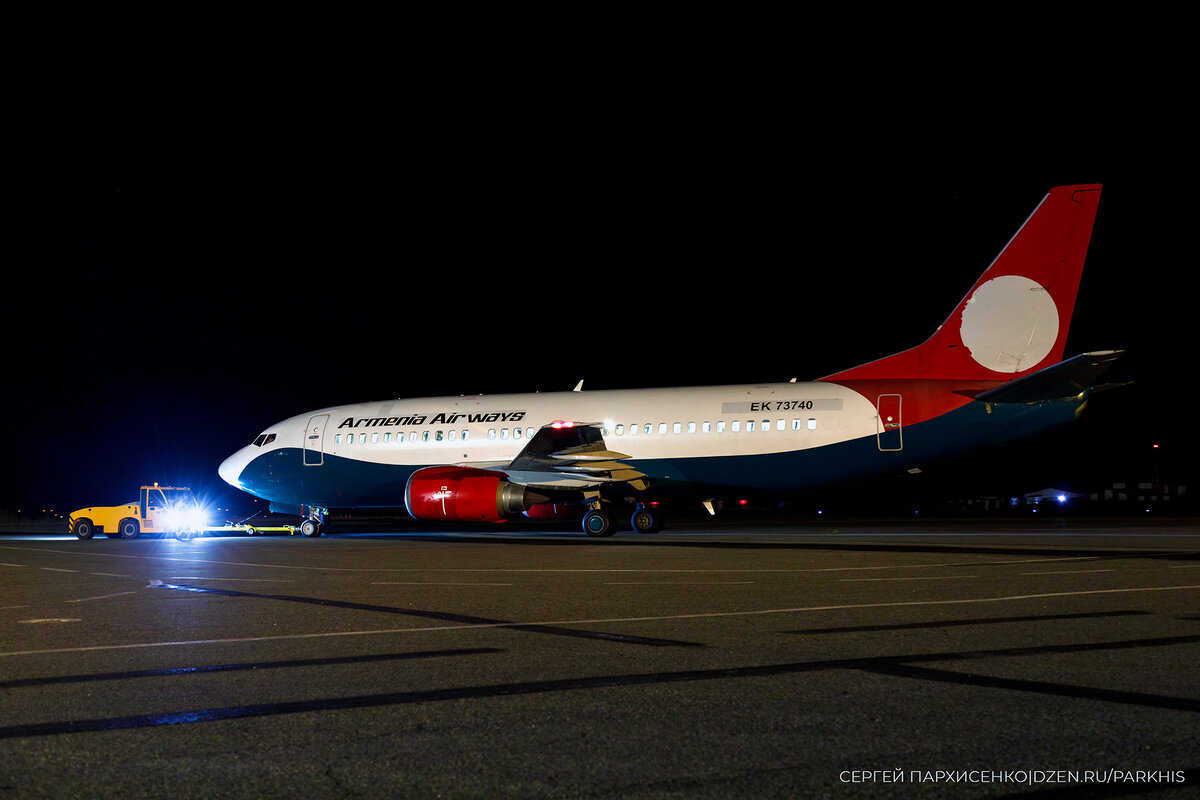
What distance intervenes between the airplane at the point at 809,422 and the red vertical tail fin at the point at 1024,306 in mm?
31

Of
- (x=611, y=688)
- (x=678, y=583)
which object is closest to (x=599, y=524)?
(x=678, y=583)

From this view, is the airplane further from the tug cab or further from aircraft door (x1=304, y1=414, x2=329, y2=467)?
the tug cab

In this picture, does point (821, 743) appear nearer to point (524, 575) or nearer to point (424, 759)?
point (424, 759)

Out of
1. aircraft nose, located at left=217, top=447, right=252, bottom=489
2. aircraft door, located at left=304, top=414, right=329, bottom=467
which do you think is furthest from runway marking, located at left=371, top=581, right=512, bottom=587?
aircraft nose, located at left=217, top=447, right=252, bottom=489

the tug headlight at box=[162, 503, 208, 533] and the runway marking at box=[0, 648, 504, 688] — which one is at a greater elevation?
the tug headlight at box=[162, 503, 208, 533]

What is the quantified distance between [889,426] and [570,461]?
8.23m

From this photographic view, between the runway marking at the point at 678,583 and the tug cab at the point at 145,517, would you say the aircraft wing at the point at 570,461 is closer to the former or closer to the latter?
the tug cab at the point at 145,517

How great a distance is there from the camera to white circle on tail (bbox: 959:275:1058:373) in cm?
2625

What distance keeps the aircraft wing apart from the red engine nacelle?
751mm

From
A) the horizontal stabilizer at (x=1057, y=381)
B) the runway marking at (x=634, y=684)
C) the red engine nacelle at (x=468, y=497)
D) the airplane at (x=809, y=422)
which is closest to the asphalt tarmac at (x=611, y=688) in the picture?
the runway marking at (x=634, y=684)

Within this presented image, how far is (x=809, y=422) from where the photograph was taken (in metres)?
26.2

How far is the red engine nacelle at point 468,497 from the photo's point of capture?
2603cm

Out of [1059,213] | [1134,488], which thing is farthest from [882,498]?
[1134,488]

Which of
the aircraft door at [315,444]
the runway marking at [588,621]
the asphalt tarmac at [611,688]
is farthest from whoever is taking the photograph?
the aircraft door at [315,444]
